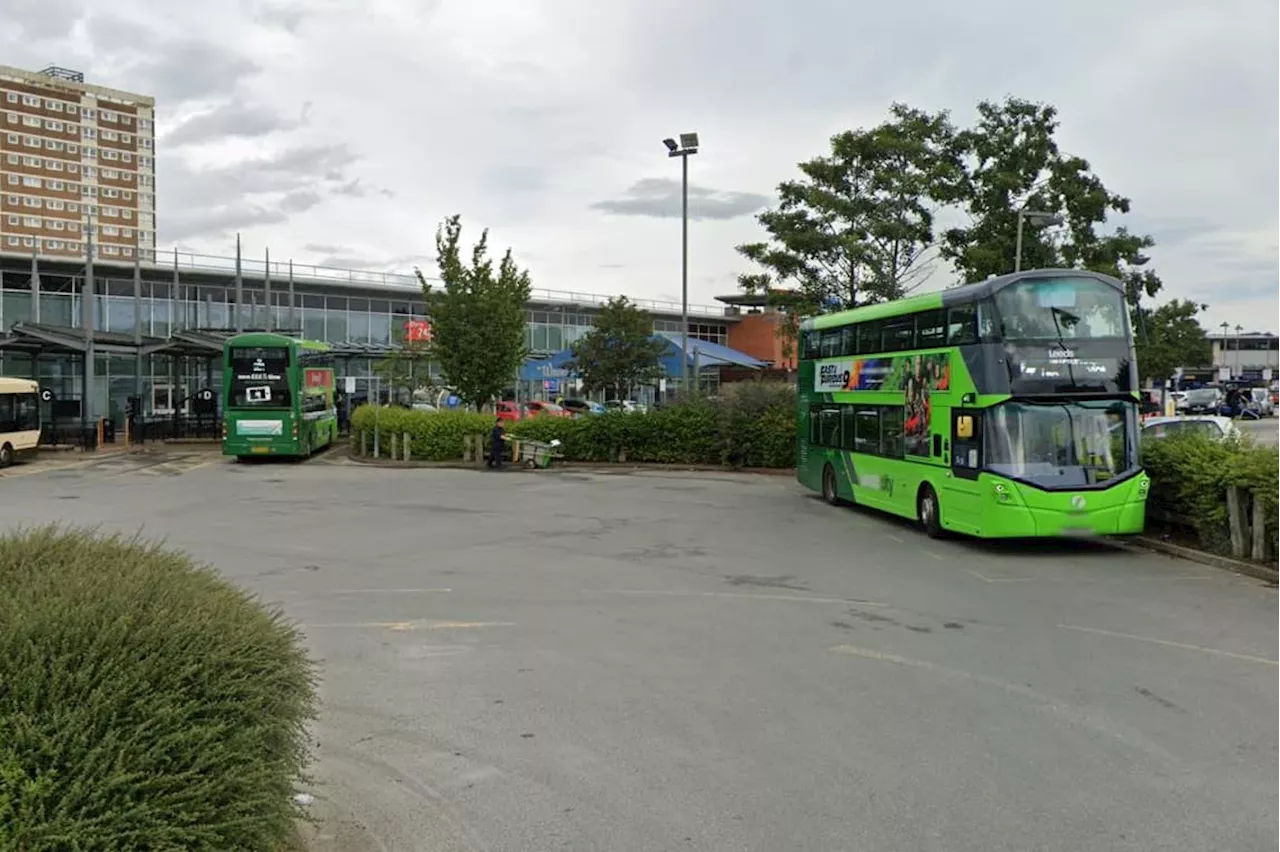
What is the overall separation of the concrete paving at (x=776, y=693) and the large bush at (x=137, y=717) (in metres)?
1.12

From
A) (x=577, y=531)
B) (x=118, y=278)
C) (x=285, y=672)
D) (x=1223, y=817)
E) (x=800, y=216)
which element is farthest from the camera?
(x=118, y=278)

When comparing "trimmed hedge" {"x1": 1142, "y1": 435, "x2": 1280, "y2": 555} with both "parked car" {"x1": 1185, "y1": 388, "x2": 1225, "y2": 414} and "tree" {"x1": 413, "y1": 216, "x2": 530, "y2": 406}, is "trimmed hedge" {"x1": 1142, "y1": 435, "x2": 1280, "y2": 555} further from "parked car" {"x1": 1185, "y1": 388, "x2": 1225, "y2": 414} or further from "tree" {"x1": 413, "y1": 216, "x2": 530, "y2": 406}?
"parked car" {"x1": 1185, "y1": 388, "x2": 1225, "y2": 414}

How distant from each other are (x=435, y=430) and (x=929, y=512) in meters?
19.0

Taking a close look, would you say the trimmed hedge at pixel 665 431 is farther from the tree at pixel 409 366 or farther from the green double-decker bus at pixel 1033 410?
the green double-decker bus at pixel 1033 410

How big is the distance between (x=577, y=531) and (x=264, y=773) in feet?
40.5

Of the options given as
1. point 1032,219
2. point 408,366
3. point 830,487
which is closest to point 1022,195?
point 1032,219

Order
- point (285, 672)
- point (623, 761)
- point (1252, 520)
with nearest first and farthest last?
1. point (285, 672)
2. point (623, 761)
3. point (1252, 520)

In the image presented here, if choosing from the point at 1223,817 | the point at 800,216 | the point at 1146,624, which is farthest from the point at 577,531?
the point at 800,216

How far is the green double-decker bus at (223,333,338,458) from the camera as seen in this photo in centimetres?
2969

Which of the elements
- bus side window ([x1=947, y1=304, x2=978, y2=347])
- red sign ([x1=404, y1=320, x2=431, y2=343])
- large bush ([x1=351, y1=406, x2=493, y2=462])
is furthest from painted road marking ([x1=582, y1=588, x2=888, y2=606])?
red sign ([x1=404, y1=320, x2=431, y2=343])

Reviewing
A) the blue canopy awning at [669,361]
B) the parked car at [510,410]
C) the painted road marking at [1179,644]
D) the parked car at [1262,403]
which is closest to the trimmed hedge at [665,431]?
the parked car at [510,410]

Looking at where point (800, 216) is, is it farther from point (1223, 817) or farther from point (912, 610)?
point (1223, 817)

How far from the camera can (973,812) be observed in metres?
4.75

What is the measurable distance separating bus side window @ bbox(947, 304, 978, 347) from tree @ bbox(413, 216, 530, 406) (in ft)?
69.0
